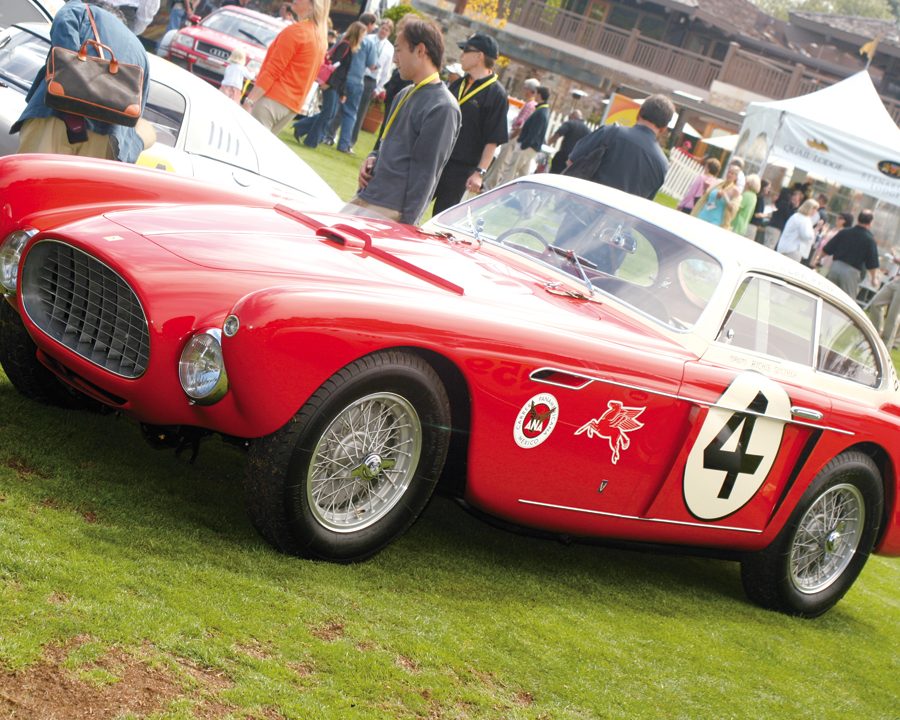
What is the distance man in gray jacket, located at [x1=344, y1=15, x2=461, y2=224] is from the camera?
645 centimetres

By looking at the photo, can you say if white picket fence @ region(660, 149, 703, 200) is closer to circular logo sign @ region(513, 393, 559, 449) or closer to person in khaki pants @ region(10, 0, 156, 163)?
person in khaki pants @ region(10, 0, 156, 163)

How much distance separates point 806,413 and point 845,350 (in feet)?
2.17

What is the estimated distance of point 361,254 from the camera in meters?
4.54

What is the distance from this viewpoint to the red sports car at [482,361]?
3805mm

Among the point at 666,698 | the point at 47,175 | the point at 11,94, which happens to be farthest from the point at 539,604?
the point at 11,94

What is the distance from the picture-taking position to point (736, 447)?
4.91 metres

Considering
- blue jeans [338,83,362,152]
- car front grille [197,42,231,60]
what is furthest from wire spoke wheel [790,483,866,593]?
car front grille [197,42,231,60]

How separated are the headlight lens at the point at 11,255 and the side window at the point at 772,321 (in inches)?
111

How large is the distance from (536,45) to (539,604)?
45.5 meters

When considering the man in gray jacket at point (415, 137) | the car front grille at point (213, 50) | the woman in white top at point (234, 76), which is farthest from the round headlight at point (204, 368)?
the car front grille at point (213, 50)

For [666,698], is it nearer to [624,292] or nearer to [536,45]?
[624,292]

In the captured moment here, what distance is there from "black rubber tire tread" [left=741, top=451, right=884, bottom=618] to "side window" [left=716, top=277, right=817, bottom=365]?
0.55m

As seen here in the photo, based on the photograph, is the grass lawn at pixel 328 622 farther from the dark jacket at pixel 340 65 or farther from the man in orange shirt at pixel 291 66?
the dark jacket at pixel 340 65

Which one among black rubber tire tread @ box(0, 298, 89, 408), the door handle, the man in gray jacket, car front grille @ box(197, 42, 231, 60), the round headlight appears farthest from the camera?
car front grille @ box(197, 42, 231, 60)
